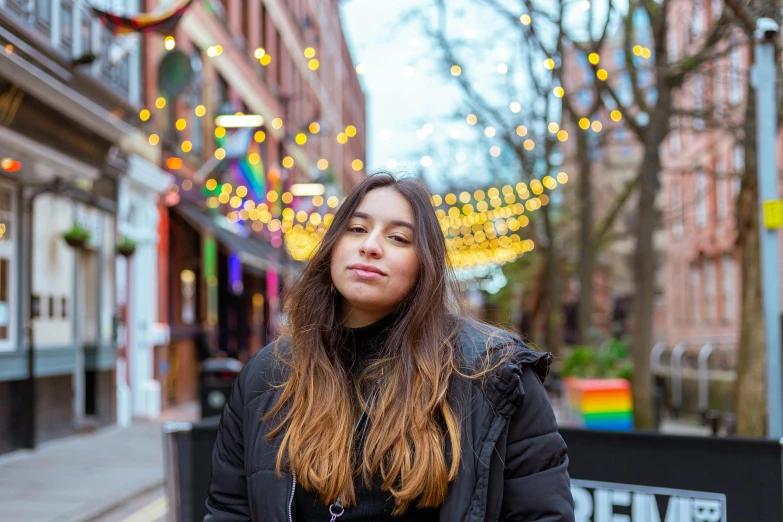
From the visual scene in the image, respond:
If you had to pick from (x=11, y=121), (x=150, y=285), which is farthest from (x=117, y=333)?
(x=11, y=121)

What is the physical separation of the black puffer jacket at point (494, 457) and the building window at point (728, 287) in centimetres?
2809

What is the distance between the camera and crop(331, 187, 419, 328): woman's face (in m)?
2.38

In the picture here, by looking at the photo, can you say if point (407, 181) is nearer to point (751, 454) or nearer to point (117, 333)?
point (751, 454)

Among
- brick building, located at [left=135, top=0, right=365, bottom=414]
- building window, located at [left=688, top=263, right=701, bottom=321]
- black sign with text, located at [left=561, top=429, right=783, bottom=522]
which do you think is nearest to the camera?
black sign with text, located at [left=561, top=429, right=783, bottom=522]

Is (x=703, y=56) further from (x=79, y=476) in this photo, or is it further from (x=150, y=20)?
(x=79, y=476)

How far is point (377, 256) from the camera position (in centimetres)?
238

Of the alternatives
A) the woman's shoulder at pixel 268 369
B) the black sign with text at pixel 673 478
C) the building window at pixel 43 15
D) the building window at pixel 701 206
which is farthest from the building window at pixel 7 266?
the building window at pixel 701 206

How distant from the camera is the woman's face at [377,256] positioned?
2379mm

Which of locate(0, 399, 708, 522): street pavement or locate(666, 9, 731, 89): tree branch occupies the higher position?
locate(666, 9, 731, 89): tree branch

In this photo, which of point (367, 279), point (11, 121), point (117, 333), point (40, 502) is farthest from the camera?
point (117, 333)

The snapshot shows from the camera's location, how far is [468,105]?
19000 mm

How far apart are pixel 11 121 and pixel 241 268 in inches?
561

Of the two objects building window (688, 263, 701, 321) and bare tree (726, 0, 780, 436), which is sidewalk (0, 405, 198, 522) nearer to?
bare tree (726, 0, 780, 436)

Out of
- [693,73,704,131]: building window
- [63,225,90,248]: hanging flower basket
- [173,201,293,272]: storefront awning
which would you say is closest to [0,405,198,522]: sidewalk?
[63,225,90,248]: hanging flower basket
